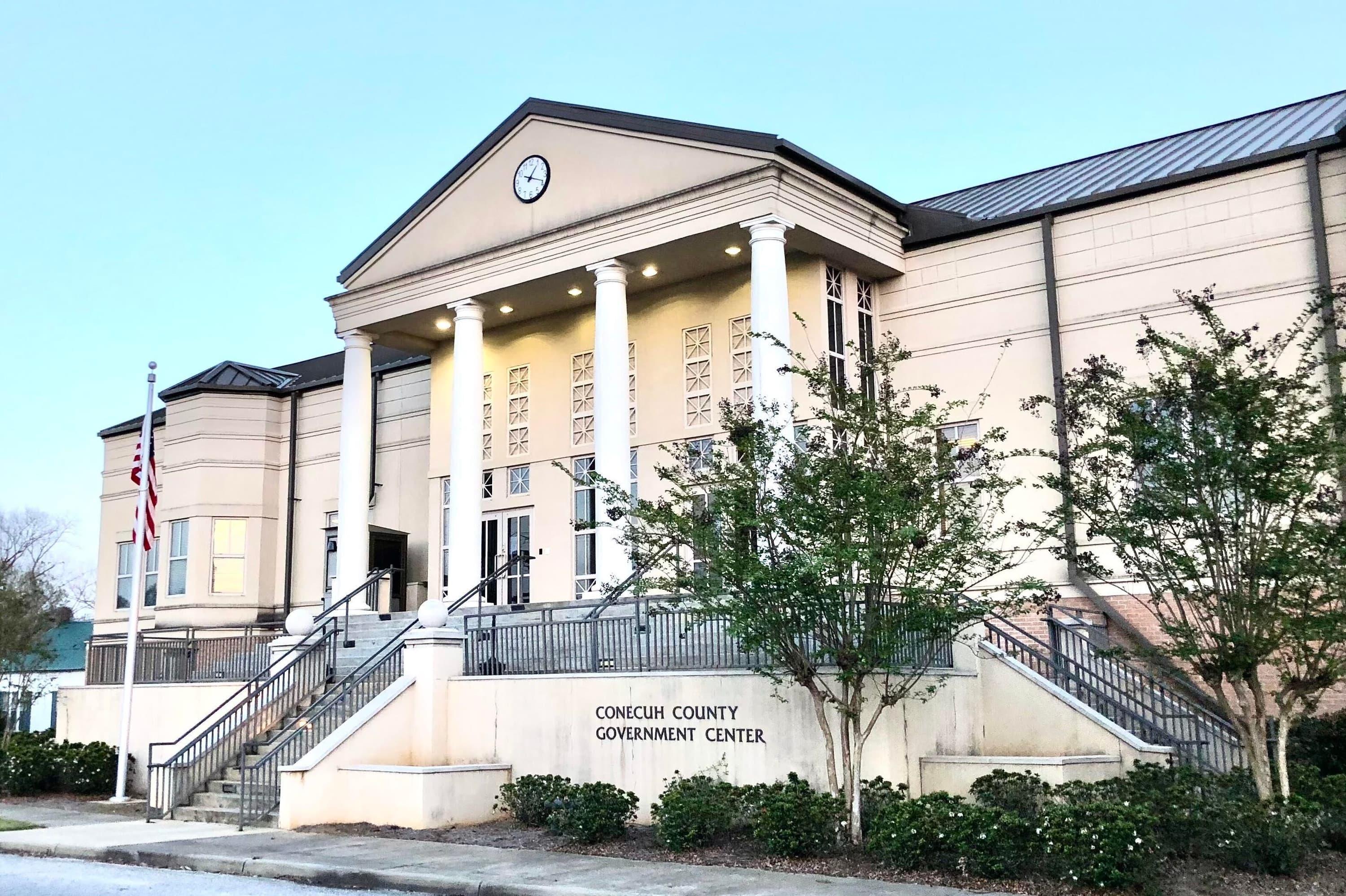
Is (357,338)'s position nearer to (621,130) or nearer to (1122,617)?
(621,130)

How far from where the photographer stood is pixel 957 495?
14.0 metres

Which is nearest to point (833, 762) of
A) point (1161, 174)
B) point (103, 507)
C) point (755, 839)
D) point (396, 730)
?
point (755, 839)

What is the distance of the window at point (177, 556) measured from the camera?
34094mm

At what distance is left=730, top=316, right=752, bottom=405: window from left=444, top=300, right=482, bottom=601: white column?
18.1 ft

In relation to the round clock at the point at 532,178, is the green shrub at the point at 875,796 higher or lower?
lower

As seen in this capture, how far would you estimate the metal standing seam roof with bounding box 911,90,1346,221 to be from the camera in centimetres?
2367

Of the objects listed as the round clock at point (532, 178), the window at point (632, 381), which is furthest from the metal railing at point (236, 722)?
the round clock at point (532, 178)

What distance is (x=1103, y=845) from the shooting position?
10.9 meters

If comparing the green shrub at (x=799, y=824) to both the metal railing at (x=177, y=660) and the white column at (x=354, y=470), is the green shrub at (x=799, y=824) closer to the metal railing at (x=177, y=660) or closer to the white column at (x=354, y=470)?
the metal railing at (x=177, y=660)

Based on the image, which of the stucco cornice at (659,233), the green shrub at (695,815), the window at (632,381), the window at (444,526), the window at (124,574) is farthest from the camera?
the window at (124,574)

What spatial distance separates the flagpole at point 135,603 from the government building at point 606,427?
1.30 feet

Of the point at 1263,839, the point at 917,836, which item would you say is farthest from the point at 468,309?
the point at 1263,839

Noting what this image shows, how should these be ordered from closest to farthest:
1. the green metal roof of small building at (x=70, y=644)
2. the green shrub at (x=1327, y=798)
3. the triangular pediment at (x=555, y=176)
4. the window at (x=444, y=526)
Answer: the green shrub at (x=1327, y=798)
the triangular pediment at (x=555, y=176)
the window at (x=444, y=526)
the green metal roof of small building at (x=70, y=644)

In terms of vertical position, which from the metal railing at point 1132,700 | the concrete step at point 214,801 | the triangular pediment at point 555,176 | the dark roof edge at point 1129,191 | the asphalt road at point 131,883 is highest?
the triangular pediment at point 555,176
